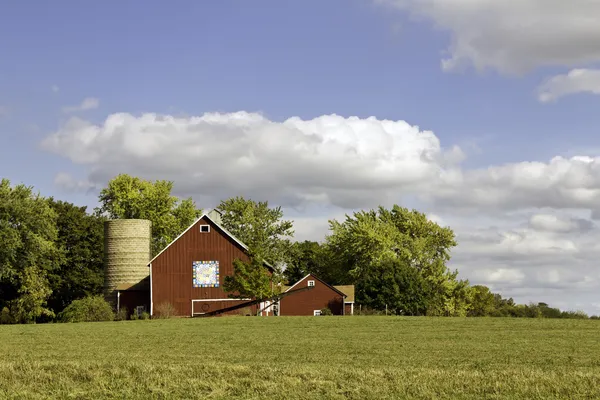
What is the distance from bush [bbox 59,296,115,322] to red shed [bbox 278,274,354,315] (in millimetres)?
18427

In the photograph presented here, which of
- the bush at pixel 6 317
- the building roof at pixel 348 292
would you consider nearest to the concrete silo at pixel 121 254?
the bush at pixel 6 317

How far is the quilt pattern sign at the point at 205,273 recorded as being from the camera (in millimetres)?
69188

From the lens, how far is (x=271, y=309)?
236 feet

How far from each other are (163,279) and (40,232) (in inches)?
445

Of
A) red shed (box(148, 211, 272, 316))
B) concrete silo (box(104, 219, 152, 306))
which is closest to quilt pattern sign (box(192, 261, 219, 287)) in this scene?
red shed (box(148, 211, 272, 316))

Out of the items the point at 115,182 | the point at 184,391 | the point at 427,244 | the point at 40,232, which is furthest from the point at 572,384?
the point at 115,182

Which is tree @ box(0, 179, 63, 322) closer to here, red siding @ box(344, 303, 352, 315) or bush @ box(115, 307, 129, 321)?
bush @ box(115, 307, 129, 321)

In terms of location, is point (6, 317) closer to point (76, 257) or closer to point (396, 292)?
point (76, 257)

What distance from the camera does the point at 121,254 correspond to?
71.9 meters

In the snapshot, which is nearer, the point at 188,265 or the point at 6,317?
the point at 6,317

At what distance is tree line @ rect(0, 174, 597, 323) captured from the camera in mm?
67562

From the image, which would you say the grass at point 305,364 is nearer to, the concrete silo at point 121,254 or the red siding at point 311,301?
the concrete silo at point 121,254

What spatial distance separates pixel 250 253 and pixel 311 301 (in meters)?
9.75

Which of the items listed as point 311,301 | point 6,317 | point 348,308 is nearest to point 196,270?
point 311,301
